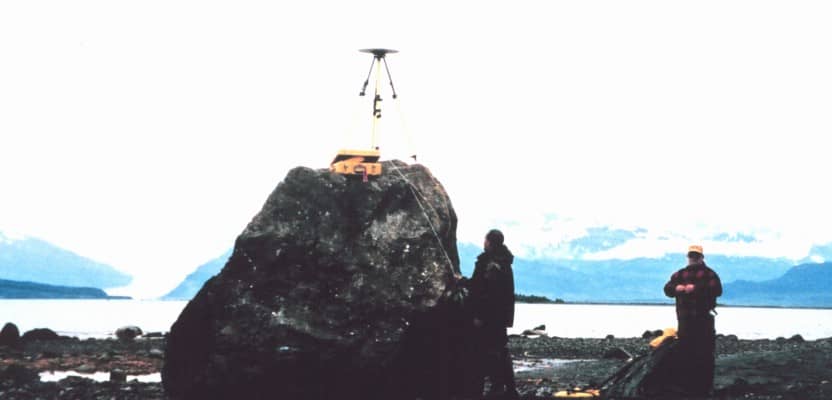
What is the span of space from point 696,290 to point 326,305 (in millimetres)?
5924

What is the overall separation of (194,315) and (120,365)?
18.4 metres

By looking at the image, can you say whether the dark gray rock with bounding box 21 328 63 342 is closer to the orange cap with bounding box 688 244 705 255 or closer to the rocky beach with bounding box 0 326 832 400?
the rocky beach with bounding box 0 326 832 400

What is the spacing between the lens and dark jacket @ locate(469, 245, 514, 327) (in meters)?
16.0

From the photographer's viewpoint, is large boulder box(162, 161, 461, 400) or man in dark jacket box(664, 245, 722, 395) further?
large boulder box(162, 161, 461, 400)

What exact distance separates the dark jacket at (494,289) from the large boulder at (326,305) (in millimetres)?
1879

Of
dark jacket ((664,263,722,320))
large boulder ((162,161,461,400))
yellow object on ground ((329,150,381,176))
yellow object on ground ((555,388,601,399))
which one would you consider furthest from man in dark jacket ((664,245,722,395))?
yellow object on ground ((329,150,381,176))

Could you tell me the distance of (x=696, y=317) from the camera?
669 inches

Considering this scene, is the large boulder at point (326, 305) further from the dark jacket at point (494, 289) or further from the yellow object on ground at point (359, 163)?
the dark jacket at point (494, 289)

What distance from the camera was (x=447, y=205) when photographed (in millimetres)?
19703

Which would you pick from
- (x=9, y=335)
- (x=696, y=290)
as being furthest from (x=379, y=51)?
(x=9, y=335)

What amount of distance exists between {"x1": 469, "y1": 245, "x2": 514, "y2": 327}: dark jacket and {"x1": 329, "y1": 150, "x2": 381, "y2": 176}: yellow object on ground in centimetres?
367

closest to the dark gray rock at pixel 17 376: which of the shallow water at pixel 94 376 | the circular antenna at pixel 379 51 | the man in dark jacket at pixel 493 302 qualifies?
the shallow water at pixel 94 376

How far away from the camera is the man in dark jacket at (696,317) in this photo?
16.8 metres

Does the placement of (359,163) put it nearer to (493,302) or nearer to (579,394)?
(493,302)
